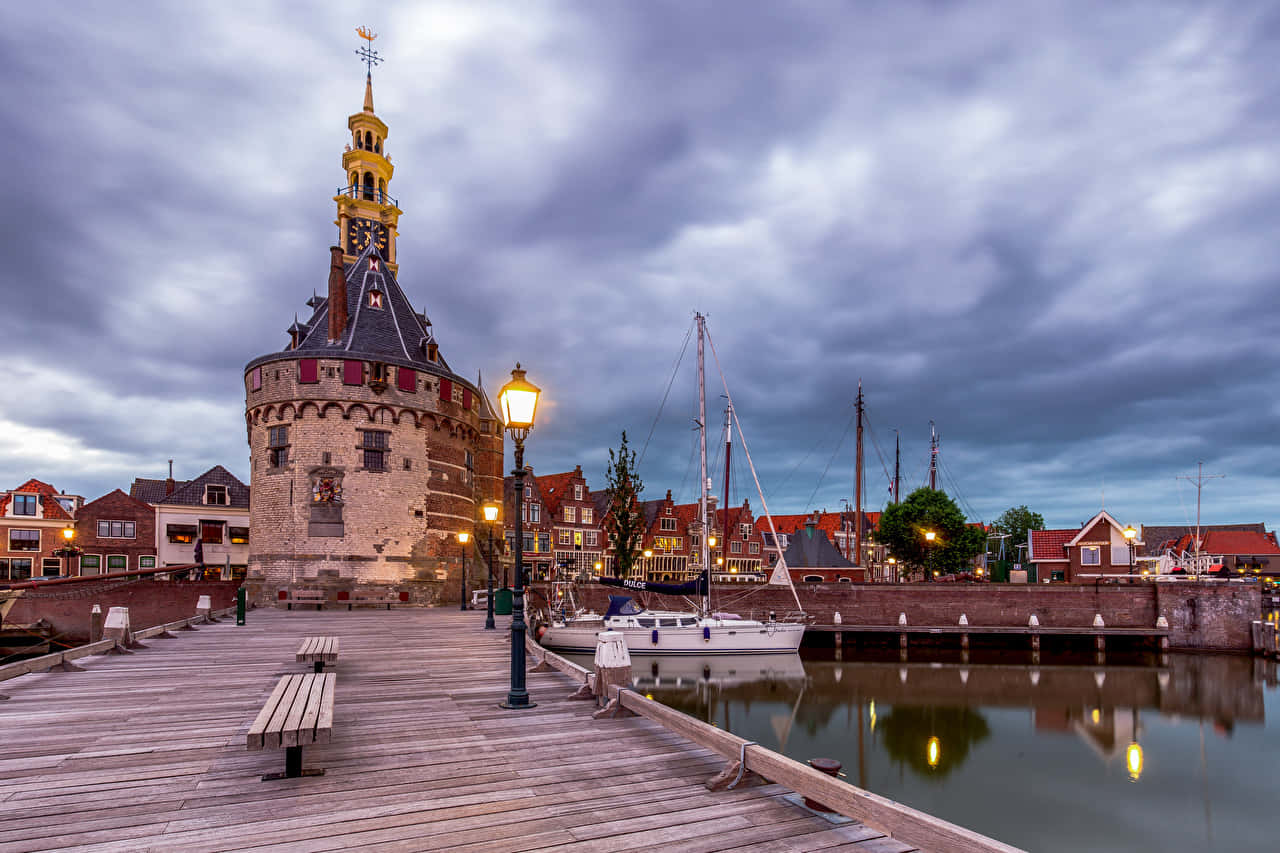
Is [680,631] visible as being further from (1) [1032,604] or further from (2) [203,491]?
(2) [203,491]

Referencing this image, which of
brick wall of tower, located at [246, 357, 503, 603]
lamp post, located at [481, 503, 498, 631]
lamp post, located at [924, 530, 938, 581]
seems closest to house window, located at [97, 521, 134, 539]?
brick wall of tower, located at [246, 357, 503, 603]

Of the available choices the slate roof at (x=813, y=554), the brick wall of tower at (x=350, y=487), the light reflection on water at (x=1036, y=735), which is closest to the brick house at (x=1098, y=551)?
the slate roof at (x=813, y=554)

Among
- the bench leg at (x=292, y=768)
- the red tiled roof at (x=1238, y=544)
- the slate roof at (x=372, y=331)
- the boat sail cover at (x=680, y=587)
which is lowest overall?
the red tiled roof at (x=1238, y=544)

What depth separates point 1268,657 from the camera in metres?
33.7

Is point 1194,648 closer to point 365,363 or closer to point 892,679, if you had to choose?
point 892,679

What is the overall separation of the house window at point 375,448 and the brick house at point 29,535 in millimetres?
26413

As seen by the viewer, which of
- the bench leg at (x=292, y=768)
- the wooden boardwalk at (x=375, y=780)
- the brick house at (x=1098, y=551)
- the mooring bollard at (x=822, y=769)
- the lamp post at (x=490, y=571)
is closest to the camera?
the wooden boardwalk at (x=375, y=780)

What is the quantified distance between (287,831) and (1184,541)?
88.4 m

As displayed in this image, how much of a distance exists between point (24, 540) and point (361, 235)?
29.4 metres

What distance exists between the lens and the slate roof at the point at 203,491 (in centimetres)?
4834

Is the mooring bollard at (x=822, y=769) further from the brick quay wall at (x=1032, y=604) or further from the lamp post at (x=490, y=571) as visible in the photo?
the brick quay wall at (x=1032, y=604)

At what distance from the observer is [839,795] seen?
4.76 metres

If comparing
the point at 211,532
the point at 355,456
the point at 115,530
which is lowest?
the point at 211,532

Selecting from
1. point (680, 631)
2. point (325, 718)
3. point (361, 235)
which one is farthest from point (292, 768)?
point (361, 235)
